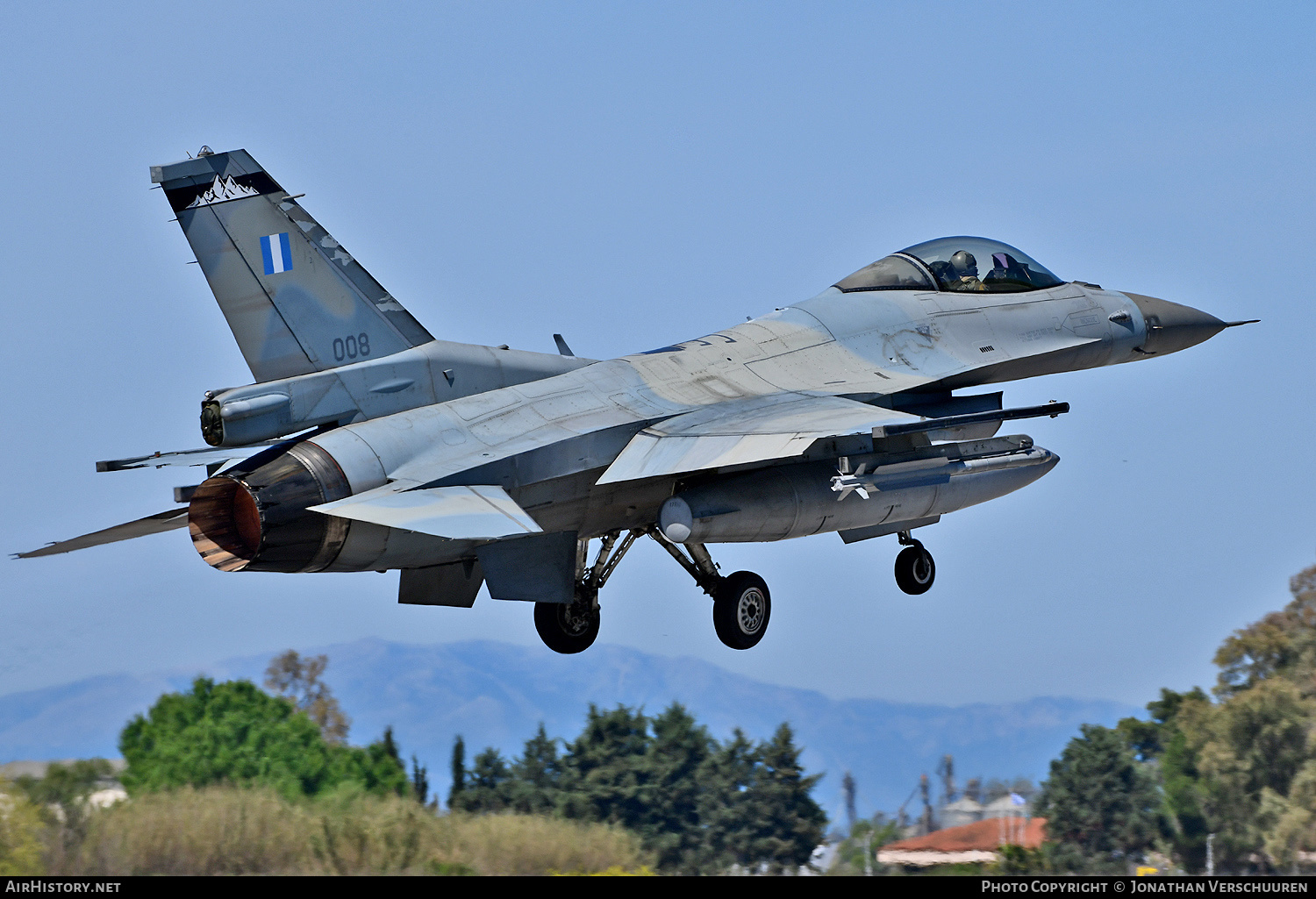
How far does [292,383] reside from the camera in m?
13.0

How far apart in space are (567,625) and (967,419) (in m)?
4.80

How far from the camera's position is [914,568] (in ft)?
52.6

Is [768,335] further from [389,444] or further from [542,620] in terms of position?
→ [389,444]

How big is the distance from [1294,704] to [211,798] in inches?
446

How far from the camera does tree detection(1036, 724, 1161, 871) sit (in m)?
14.9

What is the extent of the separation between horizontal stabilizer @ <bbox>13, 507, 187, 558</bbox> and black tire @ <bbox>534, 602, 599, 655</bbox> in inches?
139

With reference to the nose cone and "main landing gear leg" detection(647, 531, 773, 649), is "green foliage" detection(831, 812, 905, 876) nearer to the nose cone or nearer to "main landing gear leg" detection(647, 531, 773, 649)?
"main landing gear leg" detection(647, 531, 773, 649)

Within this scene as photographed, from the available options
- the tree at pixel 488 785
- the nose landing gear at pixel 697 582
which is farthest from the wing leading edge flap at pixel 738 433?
the tree at pixel 488 785

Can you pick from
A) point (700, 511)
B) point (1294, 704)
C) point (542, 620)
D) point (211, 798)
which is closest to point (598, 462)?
point (700, 511)

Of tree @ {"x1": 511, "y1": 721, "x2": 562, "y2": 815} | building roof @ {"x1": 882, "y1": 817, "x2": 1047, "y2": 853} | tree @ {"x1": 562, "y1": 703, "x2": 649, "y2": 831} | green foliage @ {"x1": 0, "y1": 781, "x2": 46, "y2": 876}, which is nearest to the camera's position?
green foliage @ {"x1": 0, "y1": 781, "x2": 46, "y2": 876}

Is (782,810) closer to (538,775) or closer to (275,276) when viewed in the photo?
(538,775)

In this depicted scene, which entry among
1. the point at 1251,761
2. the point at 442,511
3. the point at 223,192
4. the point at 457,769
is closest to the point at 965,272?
the point at 1251,761

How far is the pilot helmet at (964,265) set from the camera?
16688 millimetres

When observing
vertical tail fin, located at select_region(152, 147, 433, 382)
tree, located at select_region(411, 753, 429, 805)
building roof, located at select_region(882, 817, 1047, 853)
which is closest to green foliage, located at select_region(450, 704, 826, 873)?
tree, located at select_region(411, 753, 429, 805)
